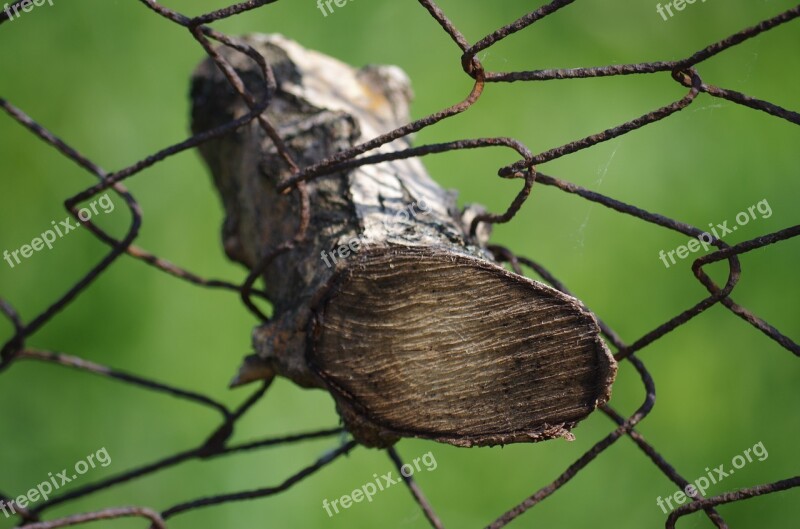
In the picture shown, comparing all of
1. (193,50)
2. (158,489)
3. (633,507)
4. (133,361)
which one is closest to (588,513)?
(633,507)

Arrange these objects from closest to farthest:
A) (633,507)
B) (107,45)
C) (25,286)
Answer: (633,507) → (25,286) → (107,45)

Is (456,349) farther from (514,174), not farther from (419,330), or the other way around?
(514,174)

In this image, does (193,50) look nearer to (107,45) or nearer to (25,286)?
(107,45)

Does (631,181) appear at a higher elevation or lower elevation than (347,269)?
lower

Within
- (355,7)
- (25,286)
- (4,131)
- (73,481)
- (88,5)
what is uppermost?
(88,5)

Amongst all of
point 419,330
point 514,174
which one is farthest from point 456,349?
point 514,174

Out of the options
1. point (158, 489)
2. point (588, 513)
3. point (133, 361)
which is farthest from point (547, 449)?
point (133, 361)

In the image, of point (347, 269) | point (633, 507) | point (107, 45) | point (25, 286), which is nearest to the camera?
point (347, 269)

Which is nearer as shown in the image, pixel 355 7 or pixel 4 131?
pixel 4 131
